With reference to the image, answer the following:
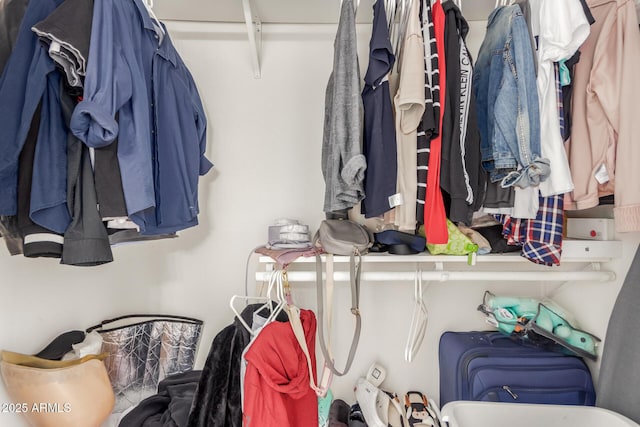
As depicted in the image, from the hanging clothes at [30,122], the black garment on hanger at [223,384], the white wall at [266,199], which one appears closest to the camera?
the hanging clothes at [30,122]

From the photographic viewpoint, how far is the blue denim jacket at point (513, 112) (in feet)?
3.03

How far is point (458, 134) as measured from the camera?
0.94 metres

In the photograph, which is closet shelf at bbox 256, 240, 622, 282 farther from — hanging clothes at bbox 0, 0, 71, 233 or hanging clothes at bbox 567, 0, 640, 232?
hanging clothes at bbox 0, 0, 71, 233

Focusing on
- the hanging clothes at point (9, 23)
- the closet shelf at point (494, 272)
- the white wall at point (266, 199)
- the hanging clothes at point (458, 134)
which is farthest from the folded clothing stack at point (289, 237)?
the hanging clothes at point (9, 23)

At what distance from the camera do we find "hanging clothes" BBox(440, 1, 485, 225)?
0.94 meters

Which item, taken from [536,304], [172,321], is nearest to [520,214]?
[536,304]

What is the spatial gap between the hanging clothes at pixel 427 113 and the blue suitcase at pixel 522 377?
0.60m

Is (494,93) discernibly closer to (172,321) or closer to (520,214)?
(520,214)

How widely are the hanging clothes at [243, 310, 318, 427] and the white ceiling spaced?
1.22 metres

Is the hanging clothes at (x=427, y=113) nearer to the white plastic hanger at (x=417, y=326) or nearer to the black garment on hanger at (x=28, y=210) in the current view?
the white plastic hanger at (x=417, y=326)

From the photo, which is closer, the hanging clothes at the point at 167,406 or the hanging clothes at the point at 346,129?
the hanging clothes at the point at 346,129

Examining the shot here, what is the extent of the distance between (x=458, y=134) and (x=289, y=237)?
65cm

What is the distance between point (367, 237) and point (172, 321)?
2.92 ft

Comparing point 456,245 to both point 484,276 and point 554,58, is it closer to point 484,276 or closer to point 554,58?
point 484,276
